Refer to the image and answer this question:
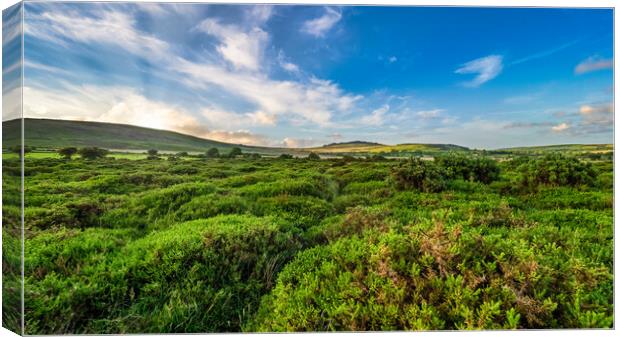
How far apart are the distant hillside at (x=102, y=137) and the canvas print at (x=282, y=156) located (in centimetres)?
3

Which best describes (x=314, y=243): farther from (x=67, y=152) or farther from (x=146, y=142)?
(x=67, y=152)

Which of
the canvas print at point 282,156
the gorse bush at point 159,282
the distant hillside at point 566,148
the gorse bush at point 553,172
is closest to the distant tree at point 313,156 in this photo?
the canvas print at point 282,156

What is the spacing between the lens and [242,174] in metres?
5.97

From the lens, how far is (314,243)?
213 inches

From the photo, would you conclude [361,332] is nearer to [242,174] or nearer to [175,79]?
[242,174]

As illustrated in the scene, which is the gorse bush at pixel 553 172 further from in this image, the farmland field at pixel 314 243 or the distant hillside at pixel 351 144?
the distant hillside at pixel 351 144

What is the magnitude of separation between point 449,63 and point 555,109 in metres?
→ 1.79

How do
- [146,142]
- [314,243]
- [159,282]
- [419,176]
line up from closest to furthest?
[159,282], [314,243], [146,142], [419,176]

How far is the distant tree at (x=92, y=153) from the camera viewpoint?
5514mm

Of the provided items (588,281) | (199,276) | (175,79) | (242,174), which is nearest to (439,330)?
(588,281)

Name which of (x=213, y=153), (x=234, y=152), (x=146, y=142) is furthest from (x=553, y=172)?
(x=146, y=142)

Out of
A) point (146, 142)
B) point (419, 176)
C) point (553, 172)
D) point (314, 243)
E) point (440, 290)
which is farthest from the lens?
point (419, 176)

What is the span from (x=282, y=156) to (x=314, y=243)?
156cm

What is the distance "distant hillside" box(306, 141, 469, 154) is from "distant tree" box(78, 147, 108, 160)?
333 cm
